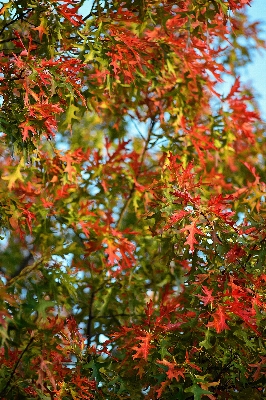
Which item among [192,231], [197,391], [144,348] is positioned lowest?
[197,391]

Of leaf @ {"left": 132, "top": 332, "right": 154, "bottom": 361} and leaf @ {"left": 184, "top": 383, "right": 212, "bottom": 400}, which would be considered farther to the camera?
leaf @ {"left": 132, "top": 332, "right": 154, "bottom": 361}

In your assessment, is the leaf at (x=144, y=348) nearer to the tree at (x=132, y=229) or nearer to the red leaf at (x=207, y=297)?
the tree at (x=132, y=229)

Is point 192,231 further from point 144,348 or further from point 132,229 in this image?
point 132,229

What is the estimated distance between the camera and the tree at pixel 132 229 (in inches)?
105

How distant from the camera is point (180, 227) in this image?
2.85 m

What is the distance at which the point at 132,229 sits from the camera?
4.37 metres

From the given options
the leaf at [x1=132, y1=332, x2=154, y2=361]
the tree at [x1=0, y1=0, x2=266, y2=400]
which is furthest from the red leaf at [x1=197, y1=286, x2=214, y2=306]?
the leaf at [x1=132, y1=332, x2=154, y2=361]

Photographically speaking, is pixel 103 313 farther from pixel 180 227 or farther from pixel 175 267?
pixel 180 227

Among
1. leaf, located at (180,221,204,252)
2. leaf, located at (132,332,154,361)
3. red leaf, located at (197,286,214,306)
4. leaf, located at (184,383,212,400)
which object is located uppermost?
leaf, located at (180,221,204,252)

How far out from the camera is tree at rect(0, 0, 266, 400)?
2.66 meters

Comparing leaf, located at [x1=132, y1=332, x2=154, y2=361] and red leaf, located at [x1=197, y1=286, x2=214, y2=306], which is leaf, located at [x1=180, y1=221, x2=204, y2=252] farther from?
leaf, located at [x1=132, y1=332, x2=154, y2=361]

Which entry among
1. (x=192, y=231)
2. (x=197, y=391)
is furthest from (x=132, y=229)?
(x=197, y=391)

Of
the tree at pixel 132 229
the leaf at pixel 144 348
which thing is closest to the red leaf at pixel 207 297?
the tree at pixel 132 229

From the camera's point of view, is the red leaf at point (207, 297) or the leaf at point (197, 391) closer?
the leaf at point (197, 391)
